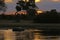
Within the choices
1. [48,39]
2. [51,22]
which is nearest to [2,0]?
[51,22]

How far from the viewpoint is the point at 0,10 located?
112 ft

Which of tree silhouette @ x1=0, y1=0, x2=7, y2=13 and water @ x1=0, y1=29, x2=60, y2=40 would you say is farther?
tree silhouette @ x1=0, y1=0, x2=7, y2=13

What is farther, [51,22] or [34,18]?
[34,18]

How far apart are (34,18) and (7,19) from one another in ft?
10.8

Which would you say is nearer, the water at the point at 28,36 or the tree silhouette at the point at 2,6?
the water at the point at 28,36

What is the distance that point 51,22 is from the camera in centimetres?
2520

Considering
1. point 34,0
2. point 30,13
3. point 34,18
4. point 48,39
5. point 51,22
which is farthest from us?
point 34,0

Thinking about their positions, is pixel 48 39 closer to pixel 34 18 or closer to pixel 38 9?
pixel 34 18

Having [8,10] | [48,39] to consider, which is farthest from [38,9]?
[48,39]

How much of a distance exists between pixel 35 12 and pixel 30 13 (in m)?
0.73

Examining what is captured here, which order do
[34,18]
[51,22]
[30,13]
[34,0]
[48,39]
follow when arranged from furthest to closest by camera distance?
[34,0] < [30,13] < [34,18] < [51,22] < [48,39]

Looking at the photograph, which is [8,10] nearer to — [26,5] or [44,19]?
[26,5]

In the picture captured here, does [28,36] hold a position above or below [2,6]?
above

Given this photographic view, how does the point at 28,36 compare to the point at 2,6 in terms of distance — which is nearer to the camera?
the point at 28,36
